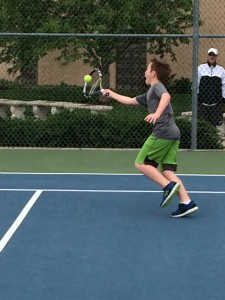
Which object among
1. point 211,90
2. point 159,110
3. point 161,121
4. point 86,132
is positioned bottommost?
point 86,132

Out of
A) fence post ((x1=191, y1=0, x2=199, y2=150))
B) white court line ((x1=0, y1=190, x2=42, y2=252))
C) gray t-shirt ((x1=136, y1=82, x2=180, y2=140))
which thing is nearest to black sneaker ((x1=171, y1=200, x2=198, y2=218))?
gray t-shirt ((x1=136, y1=82, x2=180, y2=140))

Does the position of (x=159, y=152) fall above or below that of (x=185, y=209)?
above

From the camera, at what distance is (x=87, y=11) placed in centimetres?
2327

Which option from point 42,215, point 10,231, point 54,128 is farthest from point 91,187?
point 54,128

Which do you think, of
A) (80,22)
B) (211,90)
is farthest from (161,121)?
(80,22)

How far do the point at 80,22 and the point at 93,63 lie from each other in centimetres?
141

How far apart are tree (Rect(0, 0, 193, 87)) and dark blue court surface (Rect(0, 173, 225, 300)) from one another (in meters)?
11.1

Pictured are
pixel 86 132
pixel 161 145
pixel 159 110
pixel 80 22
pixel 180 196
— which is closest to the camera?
pixel 159 110

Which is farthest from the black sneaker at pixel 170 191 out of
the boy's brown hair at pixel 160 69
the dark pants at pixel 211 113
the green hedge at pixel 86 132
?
the dark pants at pixel 211 113

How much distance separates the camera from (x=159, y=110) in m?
8.12

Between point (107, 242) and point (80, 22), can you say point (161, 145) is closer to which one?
point (107, 242)

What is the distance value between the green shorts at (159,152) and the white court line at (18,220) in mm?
1327

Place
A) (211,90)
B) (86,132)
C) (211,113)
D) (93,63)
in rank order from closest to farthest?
1. (86,132)
2. (211,90)
3. (211,113)
4. (93,63)

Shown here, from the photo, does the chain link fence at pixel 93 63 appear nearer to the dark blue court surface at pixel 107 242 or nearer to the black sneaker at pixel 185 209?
the dark blue court surface at pixel 107 242
